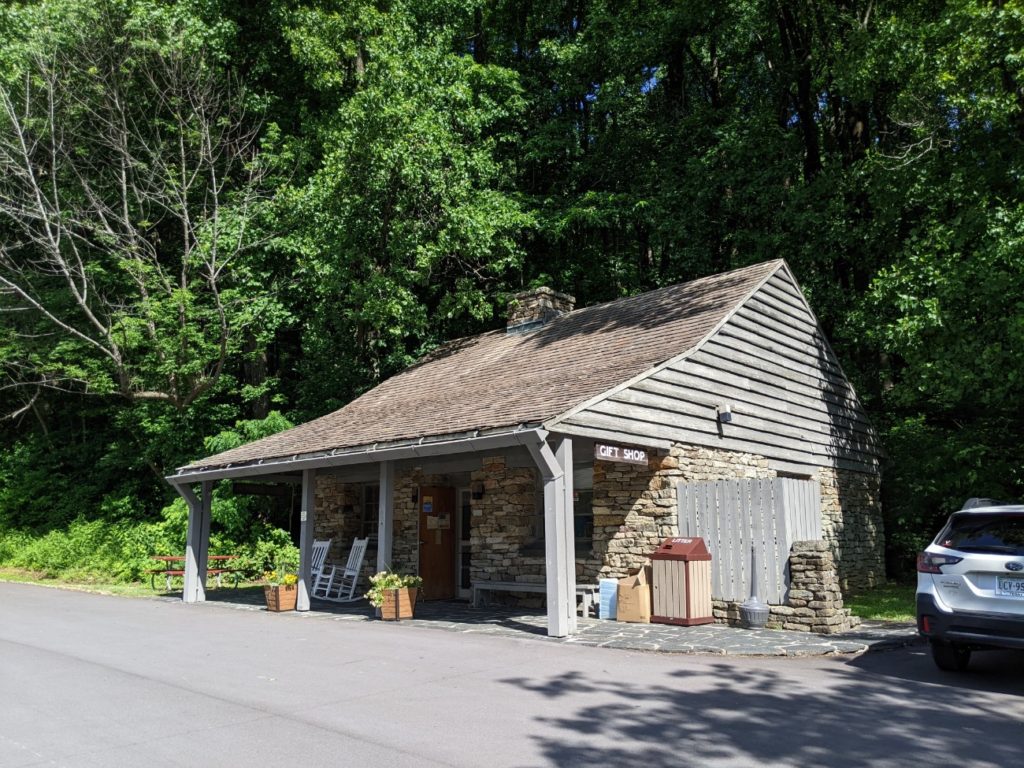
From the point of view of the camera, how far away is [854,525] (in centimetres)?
1570

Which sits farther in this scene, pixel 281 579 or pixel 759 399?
pixel 759 399

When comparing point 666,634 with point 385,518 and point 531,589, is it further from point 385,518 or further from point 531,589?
point 385,518

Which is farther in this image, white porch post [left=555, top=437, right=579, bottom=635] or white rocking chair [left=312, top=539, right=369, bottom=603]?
white rocking chair [left=312, top=539, right=369, bottom=603]

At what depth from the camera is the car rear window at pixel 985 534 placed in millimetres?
6607

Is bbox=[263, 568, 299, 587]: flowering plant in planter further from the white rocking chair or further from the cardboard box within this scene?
the cardboard box

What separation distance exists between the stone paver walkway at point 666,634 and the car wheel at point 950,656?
0.98 meters

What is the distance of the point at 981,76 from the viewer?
46.8ft

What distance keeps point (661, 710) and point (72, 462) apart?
2688 cm

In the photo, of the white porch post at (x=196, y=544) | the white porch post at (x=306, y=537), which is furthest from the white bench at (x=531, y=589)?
the white porch post at (x=196, y=544)

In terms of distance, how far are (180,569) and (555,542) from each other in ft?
40.9

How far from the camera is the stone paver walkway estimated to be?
8.19 meters

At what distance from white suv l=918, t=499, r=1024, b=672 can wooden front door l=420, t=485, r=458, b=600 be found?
9.06 m

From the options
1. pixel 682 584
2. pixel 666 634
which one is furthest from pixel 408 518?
pixel 666 634

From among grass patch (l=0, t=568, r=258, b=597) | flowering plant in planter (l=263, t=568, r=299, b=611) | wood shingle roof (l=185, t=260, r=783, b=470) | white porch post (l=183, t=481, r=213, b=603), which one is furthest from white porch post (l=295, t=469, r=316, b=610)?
grass patch (l=0, t=568, r=258, b=597)
